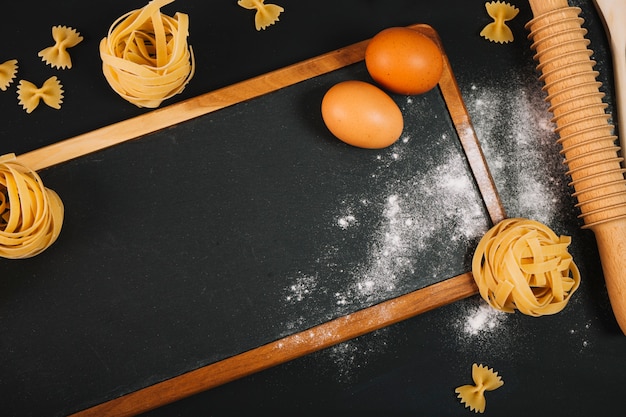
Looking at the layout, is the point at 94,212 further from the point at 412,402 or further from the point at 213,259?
the point at 412,402

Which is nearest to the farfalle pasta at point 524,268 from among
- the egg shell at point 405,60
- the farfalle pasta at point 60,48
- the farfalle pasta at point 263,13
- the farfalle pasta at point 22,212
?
the egg shell at point 405,60

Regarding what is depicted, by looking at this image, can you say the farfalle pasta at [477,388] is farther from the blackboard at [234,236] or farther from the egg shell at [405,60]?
the egg shell at [405,60]

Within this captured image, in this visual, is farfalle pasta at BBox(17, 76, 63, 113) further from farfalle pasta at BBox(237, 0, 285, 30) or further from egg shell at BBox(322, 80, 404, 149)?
egg shell at BBox(322, 80, 404, 149)

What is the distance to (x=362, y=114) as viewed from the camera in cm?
96

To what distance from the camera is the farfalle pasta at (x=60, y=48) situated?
3.65 feet

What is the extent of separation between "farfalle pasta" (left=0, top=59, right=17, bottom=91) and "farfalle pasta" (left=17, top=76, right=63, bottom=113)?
0.02 metres

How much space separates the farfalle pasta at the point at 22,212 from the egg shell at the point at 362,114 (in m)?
0.48

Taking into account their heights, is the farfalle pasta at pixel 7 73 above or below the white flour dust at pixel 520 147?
above

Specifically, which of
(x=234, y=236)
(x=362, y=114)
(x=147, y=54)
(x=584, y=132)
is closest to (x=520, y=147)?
(x=584, y=132)

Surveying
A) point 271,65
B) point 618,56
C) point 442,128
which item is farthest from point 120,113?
point 618,56

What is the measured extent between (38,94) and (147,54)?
0.24 meters

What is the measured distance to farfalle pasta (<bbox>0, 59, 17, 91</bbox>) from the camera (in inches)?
44.1

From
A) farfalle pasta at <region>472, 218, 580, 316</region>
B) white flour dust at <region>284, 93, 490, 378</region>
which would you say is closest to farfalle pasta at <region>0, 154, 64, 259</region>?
white flour dust at <region>284, 93, 490, 378</region>

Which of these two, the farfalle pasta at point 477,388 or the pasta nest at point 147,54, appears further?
the farfalle pasta at point 477,388
